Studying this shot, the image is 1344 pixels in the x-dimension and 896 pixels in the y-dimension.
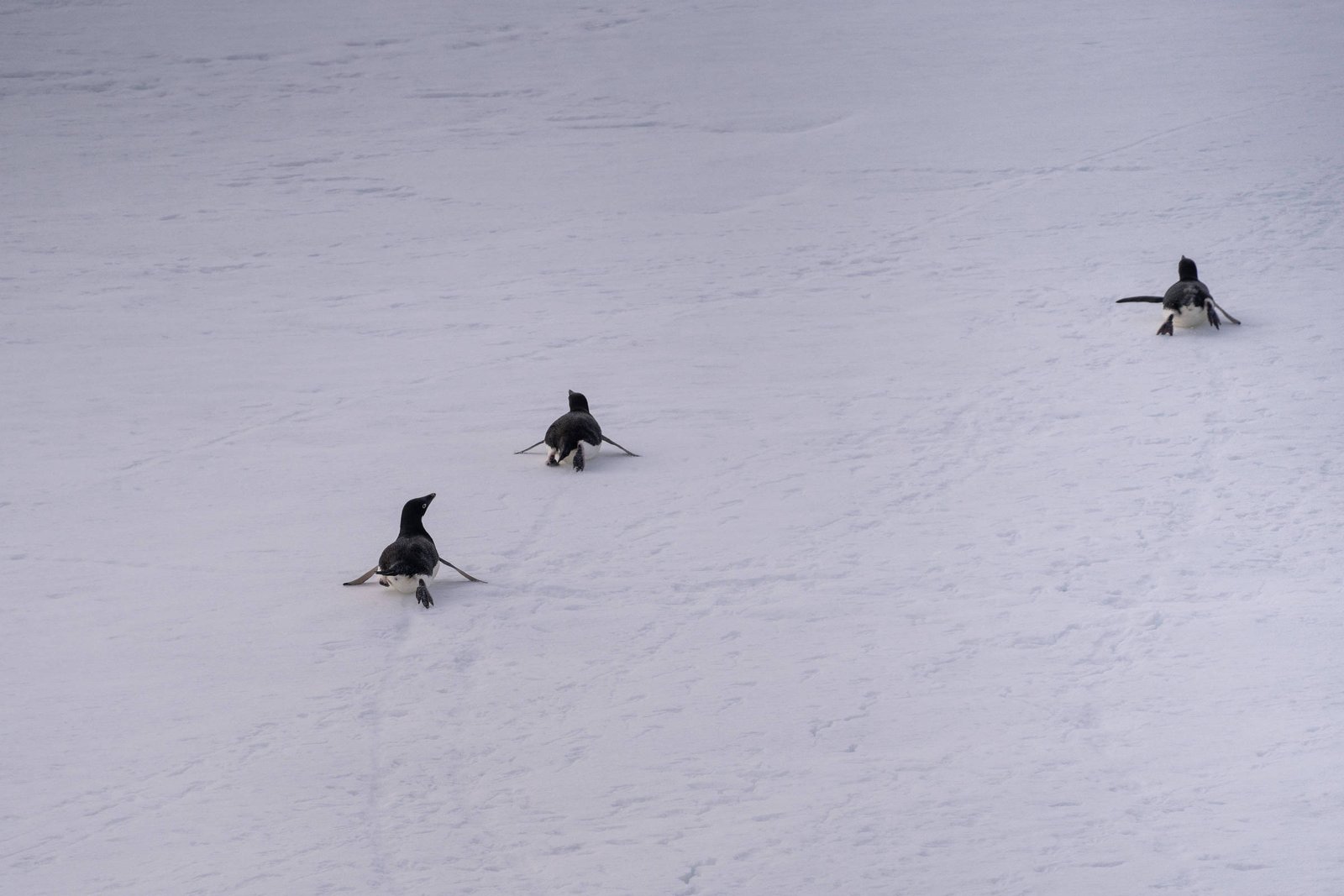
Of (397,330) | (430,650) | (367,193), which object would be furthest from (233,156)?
(430,650)

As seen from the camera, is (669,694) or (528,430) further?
(528,430)

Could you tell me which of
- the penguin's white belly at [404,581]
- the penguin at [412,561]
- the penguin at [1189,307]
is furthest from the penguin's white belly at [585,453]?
the penguin at [1189,307]

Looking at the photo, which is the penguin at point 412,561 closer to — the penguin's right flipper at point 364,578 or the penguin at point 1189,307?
the penguin's right flipper at point 364,578

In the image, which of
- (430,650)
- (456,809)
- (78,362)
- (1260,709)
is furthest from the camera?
(78,362)

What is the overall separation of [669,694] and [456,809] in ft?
3.05

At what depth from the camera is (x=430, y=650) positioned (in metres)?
5.54

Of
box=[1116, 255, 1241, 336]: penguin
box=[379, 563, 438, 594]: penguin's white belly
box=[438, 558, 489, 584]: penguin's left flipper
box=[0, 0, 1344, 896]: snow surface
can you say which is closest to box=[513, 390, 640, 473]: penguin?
box=[0, 0, 1344, 896]: snow surface

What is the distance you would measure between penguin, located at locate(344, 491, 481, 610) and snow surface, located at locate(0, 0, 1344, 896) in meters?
0.10

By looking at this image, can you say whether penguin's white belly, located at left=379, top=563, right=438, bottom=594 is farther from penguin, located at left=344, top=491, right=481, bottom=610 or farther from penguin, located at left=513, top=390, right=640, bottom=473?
penguin, located at left=513, top=390, right=640, bottom=473

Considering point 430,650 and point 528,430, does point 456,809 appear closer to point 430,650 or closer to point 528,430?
point 430,650

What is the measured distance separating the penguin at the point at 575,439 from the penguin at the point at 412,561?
1.29 meters

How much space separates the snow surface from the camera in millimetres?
4520

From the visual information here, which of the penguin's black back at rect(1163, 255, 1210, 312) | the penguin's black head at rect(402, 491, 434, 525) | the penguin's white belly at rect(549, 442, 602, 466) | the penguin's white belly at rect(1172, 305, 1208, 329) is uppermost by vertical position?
the penguin's black back at rect(1163, 255, 1210, 312)

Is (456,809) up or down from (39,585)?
down
